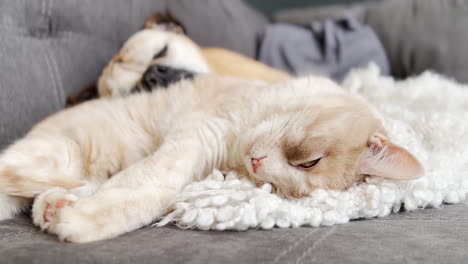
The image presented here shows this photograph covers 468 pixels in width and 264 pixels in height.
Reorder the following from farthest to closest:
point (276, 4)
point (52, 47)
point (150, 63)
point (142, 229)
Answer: point (276, 4) → point (150, 63) → point (52, 47) → point (142, 229)

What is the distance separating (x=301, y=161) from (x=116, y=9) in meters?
1.23

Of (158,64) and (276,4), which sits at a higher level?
(276,4)

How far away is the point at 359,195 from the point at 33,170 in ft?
2.73

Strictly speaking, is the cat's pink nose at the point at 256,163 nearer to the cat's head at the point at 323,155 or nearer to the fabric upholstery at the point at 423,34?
the cat's head at the point at 323,155

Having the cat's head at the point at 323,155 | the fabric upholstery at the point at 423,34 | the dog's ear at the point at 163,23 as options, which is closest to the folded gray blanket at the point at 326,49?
the fabric upholstery at the point at 423,34

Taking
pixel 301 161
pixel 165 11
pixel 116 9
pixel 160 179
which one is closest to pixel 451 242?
pixel 301 161

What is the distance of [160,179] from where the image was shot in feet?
3.18

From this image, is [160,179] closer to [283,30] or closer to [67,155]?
[67,155]

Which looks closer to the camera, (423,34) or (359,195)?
(359,195)

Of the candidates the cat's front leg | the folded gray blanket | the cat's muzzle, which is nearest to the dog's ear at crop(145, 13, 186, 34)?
the cat's muzzle

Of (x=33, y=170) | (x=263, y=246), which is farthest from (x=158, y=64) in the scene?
(x=263, y=246)

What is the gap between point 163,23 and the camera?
80.0 inches

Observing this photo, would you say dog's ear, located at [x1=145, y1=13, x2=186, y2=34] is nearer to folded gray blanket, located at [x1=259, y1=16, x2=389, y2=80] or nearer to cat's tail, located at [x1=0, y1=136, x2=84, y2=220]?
folded gray blanket, located at [x1=259, y1=16, x2=389, y2=80]

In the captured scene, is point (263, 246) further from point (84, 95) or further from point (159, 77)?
point (84, 95)
